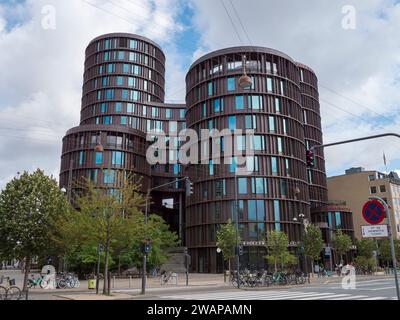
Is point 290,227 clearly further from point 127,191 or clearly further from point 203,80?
point 127,191

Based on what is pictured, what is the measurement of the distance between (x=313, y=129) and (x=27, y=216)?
7328cm

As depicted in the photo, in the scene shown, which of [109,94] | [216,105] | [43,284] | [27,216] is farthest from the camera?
[109,94]

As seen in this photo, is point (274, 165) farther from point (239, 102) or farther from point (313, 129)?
point (313, 129)

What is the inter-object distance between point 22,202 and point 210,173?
127 feet

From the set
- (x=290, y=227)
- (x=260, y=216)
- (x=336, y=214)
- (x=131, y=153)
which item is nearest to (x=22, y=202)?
(x=260, y=216)

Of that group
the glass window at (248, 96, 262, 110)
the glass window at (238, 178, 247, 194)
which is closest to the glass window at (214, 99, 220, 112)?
the glass window at (248, 96, 262, 110)

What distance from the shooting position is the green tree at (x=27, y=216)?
82.7 feet

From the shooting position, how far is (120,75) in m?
90.4

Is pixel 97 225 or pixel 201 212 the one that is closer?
pixel 97 225

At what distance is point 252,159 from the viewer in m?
59.9

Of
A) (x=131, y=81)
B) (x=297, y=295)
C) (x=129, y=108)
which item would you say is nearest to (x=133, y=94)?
(x=131, y=81)

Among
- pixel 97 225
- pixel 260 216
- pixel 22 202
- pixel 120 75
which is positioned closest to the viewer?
pixel 97 225

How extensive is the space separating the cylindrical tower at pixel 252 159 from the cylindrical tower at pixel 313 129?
20.3 m

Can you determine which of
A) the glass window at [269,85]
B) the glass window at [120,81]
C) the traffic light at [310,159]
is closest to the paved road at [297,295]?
the traffic light at [310,159]
